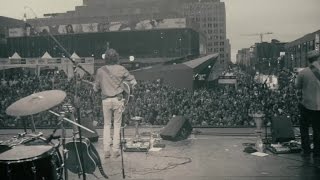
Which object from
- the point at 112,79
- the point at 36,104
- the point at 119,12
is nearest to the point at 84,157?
the point at 36,104

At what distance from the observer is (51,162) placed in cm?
367

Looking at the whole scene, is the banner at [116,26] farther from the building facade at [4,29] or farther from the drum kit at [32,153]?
the drum kit at [32,153]

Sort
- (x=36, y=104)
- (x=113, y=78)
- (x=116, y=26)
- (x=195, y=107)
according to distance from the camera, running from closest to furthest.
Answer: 1. (x=36, y=104)
2. (x=113, y=78)
3. (x=195, y=107)
4. (x=116, y=26)

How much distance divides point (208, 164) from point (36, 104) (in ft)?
8.54

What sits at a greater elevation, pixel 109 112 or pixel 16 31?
pixel 16 31

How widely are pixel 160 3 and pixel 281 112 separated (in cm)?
5526

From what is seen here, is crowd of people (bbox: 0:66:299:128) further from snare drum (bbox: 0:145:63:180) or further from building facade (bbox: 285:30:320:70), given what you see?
building facade (bbox: 285:30:320:70)

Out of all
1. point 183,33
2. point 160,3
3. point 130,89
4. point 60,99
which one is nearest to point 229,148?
point 130,89

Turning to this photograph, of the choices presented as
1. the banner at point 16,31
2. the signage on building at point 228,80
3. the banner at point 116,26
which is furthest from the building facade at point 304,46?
the banner at point 16,31

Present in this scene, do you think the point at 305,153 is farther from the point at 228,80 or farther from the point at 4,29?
the point at 4,29

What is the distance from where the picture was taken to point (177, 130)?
713 cm

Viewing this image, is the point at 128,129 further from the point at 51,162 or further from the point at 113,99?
the point at 51,162

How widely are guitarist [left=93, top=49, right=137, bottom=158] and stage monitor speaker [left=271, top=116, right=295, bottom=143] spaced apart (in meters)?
2.51

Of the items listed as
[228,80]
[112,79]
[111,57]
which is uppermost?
[111,57]
